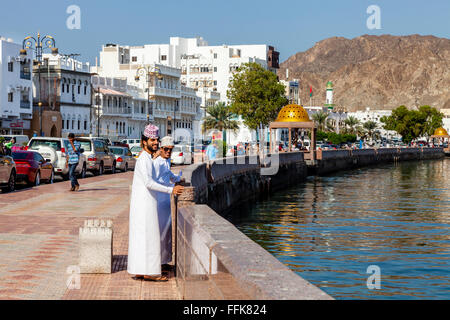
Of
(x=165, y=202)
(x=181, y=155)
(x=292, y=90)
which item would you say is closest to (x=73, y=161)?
(x=165, y=202)

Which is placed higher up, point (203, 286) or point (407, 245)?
point (203, 286)

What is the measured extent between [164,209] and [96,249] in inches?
51.3

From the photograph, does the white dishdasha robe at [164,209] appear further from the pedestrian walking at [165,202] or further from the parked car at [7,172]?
the parked car at [7,172]

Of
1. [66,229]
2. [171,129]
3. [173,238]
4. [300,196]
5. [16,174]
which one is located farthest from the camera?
[171,129]

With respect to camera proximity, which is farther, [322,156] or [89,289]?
[322,156]

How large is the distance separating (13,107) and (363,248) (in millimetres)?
57427

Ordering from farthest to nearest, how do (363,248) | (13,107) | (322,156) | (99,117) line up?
(99,117) → (13,107) → (322,156) → (363,248)

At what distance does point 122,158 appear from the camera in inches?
1746

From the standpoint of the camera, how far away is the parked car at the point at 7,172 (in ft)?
81.9

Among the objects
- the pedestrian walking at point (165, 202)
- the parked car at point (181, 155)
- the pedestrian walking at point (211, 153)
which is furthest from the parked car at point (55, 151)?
the pedestrian walking at point (165, 202)

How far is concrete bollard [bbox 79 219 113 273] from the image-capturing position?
10.8 metres

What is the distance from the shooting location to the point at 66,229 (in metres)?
15.6

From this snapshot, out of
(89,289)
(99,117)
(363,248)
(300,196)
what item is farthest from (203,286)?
(99,117)

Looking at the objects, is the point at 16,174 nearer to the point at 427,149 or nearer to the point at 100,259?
the point at 100,259
